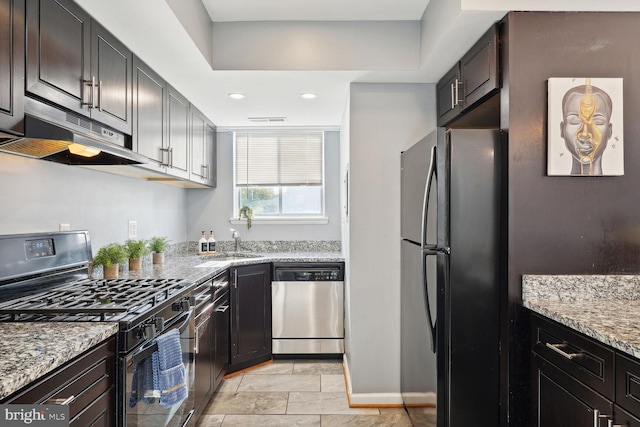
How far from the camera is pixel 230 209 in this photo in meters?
4.21

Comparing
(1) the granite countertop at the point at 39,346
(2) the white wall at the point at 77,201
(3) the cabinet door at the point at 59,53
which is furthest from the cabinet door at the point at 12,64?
(1) the granite countertop at the point at 39,346

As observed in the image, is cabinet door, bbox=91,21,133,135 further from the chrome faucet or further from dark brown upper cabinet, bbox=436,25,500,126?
the chrome faucet

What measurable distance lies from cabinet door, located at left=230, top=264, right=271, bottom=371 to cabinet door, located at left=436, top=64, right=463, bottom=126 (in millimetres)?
1873

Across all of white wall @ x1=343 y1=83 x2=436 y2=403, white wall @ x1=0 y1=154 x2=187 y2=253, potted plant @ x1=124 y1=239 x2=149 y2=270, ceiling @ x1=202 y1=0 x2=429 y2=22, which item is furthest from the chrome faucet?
ceiling @ x1=202 y1=0 x2=429 y2=22

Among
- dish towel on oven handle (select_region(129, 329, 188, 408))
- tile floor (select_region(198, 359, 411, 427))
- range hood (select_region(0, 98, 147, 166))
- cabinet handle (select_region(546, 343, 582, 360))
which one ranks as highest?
range hood (select_region(0, 98, 147, 166))

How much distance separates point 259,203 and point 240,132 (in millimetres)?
773

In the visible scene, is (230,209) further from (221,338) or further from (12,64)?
(12,64)

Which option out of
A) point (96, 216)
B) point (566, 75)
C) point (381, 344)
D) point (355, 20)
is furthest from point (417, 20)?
point (96, 216)

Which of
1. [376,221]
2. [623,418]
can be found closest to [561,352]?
[623,418]

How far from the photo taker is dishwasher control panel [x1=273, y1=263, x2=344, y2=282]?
3471mm

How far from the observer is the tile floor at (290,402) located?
8.32 ft

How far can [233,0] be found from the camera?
229 cm

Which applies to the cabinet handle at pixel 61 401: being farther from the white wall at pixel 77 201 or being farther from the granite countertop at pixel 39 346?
the white wall at pixel 77 201

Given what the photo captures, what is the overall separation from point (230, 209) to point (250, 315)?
4.29 ft
